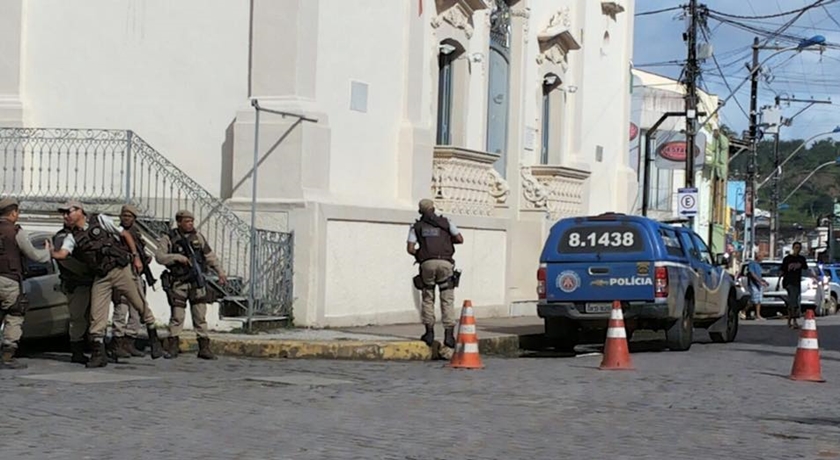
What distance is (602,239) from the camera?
63.4 ft

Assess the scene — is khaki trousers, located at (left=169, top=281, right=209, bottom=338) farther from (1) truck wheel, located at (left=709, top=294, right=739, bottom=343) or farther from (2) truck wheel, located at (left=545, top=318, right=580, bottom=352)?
(1) truck wheel, located at (left=709, top=294, right=739, bottom=343)

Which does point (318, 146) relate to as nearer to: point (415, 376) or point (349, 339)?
point (349, 339)

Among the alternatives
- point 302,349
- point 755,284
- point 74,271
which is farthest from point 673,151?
point 74,271

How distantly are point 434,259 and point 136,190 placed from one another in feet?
17.7

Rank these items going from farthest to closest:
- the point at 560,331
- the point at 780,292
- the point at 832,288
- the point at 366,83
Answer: the point at 832,288 → the point at 780,292 → the point at 366,83 → the point at 560,331

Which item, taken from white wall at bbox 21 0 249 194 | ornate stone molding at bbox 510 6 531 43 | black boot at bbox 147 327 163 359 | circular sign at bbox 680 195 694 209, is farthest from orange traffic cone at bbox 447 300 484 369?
circular sign at bbox 680 195 694 209

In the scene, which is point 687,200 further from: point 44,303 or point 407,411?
point 407,411

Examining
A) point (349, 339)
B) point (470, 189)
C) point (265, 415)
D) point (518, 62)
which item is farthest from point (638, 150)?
point (265, 415)

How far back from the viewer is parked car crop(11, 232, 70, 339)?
51.0ft

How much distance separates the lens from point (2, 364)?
46.1 ft

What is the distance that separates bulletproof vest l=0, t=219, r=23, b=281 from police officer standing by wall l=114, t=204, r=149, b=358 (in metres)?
1.36

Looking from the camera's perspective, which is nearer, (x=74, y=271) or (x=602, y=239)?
(x=74, y=271)

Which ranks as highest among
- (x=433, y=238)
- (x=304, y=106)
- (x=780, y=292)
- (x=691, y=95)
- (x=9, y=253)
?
(x=691, y=95)

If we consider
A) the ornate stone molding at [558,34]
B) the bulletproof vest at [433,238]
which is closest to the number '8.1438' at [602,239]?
the bulletproof vest at [433,238]
